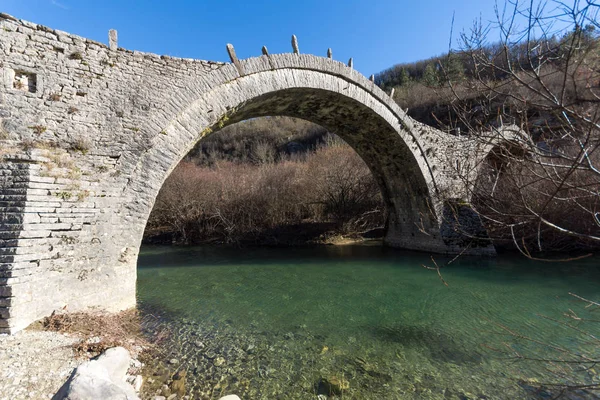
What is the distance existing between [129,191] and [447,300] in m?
6.23

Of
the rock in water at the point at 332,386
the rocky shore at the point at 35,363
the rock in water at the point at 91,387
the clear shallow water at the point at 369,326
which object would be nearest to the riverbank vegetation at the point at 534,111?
the clear shallow water at the point at 369,326

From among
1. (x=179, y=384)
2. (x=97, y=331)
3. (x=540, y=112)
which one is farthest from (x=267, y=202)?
(x=540, y=112)

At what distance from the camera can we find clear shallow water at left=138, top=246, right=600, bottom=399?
349 centimetres

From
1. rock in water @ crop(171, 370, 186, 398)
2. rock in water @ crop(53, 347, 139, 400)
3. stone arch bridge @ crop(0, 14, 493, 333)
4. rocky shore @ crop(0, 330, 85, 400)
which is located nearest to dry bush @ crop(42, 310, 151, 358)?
rocky shore @ crop(0, 330, 85, 400)

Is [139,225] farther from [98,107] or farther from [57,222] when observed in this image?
[98,107]

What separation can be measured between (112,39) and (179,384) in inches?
207

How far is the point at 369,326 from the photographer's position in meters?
5.09

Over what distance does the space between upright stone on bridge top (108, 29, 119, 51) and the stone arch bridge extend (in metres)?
0.08

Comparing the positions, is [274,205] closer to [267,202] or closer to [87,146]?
[267,202]

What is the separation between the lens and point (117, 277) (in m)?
5.16

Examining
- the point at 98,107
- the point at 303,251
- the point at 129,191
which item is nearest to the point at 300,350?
the point at 129,191

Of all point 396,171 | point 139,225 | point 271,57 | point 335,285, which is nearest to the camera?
point 139,225

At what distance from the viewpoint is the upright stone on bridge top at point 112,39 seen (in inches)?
208

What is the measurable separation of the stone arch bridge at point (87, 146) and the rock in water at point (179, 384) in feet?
6.98
